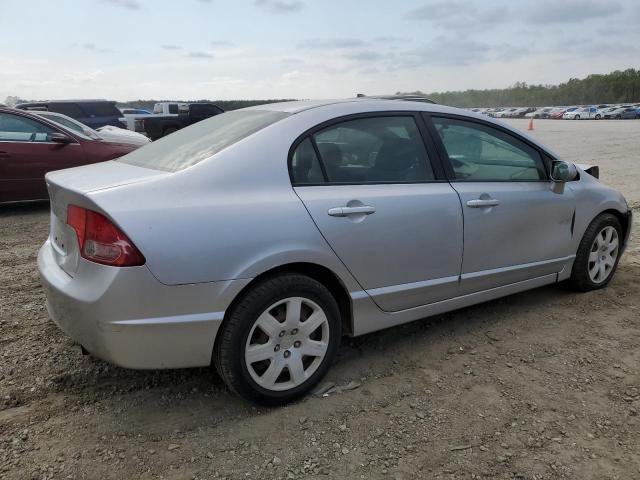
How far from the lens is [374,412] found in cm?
277

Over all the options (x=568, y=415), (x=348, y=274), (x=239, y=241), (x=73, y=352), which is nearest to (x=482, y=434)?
(x=568, y=415)

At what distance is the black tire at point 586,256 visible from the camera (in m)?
4.20

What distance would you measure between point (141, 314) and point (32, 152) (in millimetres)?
6175

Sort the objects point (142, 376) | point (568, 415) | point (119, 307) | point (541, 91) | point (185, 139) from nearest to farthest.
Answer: point (119, 307) < point (568, 415) < point (142, 376) < point (185, 139) < point (541, 91)

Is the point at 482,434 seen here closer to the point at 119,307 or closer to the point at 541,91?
the point at 119,307

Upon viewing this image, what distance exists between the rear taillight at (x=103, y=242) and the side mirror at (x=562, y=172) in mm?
2986

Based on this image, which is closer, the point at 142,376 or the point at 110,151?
the point at 142,376

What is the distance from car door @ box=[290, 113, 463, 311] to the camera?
9.39 feet

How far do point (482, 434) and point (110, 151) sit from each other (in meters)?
7.15

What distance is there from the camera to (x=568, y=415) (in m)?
2.74

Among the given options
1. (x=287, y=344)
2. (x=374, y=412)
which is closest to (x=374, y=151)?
(x=287, y=344)

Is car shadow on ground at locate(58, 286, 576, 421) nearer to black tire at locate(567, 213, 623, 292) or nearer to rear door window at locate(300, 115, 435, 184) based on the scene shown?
black tire at locate(567, 213, 623, 292)

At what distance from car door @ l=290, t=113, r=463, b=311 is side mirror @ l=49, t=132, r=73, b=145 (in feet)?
19.7

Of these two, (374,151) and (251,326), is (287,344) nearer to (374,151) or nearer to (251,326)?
(251,326)
